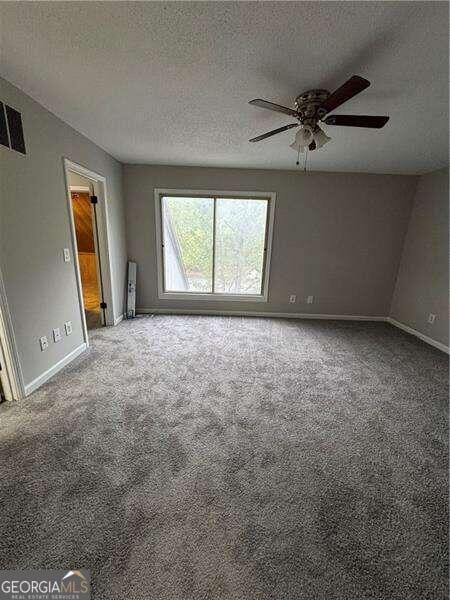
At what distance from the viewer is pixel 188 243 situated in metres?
3.90

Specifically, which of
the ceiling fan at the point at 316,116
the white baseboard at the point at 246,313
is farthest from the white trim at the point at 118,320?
the ceiling fan at the point at 316,116

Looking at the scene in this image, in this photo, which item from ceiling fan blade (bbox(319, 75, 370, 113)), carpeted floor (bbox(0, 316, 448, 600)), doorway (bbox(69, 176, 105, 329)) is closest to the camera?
carpeted floor (bbox(0, 316, 448, 600))

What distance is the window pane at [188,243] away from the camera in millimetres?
3744

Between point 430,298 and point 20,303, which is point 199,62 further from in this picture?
point 430,298

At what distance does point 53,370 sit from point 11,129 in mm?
1997

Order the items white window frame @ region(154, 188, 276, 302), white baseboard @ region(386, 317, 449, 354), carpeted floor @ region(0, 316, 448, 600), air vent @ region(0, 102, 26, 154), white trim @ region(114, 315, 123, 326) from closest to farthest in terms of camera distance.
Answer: carpeted floor @ region(0, 316, 448, 600), air vent @ region(0, 102, 26, 154), white baseboard @ region(386, 317, 449, 354), white trim @ region(114, 315, 123, 326), white window frame @ region(154, 188, 276, 302)

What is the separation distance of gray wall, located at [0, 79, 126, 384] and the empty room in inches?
0.7

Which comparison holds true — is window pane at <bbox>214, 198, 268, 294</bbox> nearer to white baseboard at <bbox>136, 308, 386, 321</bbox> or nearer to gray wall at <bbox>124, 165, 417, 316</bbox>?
gray wall at <bbox>124, 165, 417, 316</bbox>

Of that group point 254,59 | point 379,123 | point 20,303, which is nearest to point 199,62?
point 254,59

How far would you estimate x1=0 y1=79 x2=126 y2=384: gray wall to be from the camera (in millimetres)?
1730

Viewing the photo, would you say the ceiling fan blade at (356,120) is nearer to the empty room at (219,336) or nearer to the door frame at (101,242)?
the empty room at (219,336)

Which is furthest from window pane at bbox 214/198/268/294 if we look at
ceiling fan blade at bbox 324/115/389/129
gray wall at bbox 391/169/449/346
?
gray wall at bbox 391/169/449/346

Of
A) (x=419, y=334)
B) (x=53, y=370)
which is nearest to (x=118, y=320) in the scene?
(x=53, y=370)

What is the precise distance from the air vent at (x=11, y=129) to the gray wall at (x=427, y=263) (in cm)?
472
